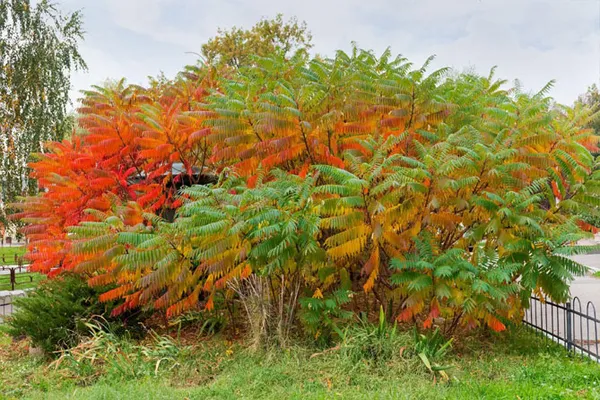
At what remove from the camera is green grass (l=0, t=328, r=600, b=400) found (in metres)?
5.50

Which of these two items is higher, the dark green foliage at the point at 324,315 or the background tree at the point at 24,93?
the background tree at the point at 24,93

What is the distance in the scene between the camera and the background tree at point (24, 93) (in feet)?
64.3

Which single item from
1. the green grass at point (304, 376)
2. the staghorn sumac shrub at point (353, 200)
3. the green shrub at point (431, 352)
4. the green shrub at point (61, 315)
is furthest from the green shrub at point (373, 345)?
the green shrub at point (61, 315)

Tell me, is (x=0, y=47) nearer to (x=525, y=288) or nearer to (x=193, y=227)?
(x=193, y=227)

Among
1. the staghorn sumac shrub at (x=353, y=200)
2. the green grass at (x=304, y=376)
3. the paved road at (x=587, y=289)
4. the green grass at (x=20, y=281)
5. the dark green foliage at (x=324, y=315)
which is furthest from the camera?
the green grass at (x=20, y=281)

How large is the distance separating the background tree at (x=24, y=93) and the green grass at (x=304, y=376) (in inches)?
562

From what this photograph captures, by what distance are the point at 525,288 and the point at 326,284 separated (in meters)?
2.74

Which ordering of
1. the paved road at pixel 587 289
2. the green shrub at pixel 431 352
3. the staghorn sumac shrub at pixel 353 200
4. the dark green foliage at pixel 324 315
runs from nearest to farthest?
the green shrub at pixel 431 352, the staghorn sumac shrub at pixel 353 200, the dark green foliage at pixel 324 315, the paved road at pixel 587 289

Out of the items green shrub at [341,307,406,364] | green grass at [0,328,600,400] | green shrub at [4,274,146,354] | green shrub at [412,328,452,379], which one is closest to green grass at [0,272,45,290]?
green shrub at [4,274,146,354]

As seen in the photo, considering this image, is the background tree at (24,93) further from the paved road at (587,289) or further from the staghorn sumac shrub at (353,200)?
the paved road at (587,289)

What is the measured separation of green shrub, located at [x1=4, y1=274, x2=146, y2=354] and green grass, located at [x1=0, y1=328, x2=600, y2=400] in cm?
44

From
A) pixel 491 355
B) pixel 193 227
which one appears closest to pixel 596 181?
pixel 491 355

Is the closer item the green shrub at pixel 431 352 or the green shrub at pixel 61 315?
the green shrub at pixel 431 352

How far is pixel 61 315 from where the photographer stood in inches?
305
